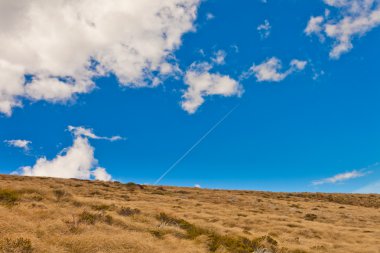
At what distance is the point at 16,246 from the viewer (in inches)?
605

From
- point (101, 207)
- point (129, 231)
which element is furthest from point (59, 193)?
point (129, 231)

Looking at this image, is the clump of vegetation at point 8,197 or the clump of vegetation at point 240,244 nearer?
the clump of vegetation at point 240,244

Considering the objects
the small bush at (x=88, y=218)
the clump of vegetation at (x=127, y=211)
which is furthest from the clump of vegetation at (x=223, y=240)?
the small bush at (x=88, y=218)

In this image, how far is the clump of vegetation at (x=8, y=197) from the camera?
2145 centimetres

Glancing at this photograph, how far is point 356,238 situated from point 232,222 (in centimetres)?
1077

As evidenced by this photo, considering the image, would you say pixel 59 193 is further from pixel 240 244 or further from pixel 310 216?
pixel 310 216

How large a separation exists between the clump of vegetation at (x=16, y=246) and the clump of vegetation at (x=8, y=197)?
6125 mm

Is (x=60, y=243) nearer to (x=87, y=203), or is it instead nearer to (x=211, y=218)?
(x=87, y=203)

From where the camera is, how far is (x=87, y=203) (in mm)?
24766

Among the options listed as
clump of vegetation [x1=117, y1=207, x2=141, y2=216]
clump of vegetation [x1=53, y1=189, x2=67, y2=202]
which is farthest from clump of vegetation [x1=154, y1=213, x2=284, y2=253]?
clump of vegetation [x1=53, y1=189, x2=67, y2=202]

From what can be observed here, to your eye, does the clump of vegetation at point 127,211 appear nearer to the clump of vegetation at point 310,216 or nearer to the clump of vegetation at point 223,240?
the clump of vegetation at point 223,240

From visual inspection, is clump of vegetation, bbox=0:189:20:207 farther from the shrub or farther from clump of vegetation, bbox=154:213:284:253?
clump of vegetation, bbox=154:213:284:253

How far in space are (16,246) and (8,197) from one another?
26.8 feet

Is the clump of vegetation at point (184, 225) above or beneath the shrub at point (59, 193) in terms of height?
beneath
